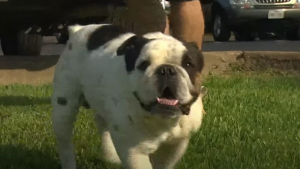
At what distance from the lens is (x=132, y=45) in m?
2.80

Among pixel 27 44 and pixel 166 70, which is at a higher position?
pixel 166 70

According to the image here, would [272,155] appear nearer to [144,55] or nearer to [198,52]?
[198,52]

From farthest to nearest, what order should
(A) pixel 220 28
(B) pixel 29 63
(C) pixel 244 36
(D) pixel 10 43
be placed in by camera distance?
(C) pixel 244 36, (A) pixel 220 28, (D) pixel 10 43, (B) pixel 29 63

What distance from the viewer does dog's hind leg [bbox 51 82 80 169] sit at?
10.6 feet

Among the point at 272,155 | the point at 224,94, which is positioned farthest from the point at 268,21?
the point at 272,155

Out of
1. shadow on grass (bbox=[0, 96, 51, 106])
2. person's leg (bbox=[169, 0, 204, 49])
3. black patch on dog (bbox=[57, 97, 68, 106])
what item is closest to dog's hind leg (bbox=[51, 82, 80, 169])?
black patch on dog (bbox=[57, 97, 68, 106])

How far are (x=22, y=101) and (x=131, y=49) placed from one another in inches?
101

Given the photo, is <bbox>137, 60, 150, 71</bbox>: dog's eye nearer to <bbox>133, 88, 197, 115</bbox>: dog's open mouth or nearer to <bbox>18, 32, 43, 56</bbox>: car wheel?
<bbox>133, 88, 197, 115</bbox>: dog's open mouth

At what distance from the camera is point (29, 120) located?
171 inches

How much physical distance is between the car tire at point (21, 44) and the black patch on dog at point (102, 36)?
501 cm

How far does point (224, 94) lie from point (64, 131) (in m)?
2.21

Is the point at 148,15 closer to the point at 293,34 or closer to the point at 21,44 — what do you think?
the point at 21,44

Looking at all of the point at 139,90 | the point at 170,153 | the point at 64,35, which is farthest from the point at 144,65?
the point at 64,35

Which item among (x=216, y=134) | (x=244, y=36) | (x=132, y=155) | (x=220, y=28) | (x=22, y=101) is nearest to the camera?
(x=132, y=155)
